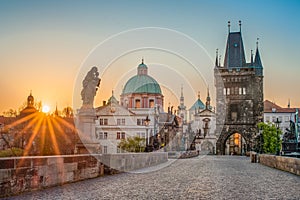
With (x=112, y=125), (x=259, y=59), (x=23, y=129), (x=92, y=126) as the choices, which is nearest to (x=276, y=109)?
(x=259, y=59)

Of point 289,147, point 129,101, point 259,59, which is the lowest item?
point 289,147

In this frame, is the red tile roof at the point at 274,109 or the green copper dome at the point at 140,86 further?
the red tile roof at the point at 274,109

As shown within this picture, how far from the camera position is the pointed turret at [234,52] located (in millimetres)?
87688

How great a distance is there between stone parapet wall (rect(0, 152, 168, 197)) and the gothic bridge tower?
6911 cm

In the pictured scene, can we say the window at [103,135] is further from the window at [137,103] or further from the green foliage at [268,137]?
the green foliage at [268,137]

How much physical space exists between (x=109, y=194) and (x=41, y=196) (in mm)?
1510

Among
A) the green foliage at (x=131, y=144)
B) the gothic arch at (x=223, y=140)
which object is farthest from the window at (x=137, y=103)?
the gothic arch at (x=223, y=140)

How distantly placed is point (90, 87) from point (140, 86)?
6641cm

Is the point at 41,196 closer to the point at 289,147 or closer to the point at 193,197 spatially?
the point at 193,197

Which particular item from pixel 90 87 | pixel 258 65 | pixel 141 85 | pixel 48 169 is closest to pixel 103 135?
pixel 141 85

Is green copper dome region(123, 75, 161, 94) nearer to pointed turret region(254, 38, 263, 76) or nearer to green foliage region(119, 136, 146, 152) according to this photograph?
green foliage region(119, 136, 146, 152)

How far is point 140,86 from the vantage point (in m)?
87.4

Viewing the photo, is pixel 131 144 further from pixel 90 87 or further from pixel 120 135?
pixel 90 87

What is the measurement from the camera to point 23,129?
4416cm
